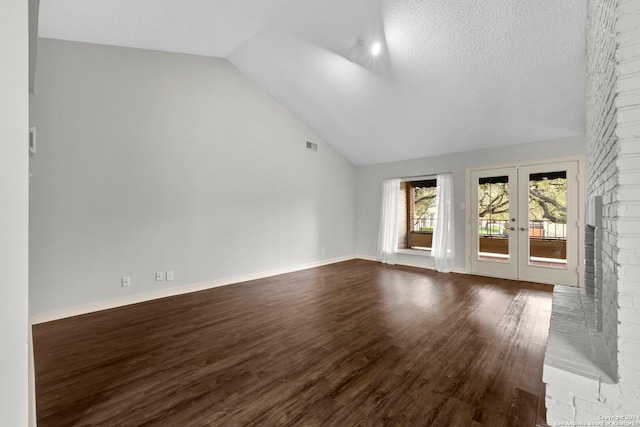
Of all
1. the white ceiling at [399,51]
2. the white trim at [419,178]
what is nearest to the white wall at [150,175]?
the white ceiling at [399,51]

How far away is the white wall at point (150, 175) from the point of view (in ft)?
10.2

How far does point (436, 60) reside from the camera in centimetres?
363

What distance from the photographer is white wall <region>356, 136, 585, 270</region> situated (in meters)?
4.63

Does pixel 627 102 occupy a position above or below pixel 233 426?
above

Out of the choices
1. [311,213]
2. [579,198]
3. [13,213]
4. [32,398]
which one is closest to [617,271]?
[13,213]

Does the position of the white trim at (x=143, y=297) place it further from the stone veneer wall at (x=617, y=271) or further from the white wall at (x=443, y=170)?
the stone veneer wall at (x=617, y=271)

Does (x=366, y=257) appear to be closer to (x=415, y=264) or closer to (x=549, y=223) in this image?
(x=415, y=264)

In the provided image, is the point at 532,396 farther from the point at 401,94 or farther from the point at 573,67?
the point at 401,94

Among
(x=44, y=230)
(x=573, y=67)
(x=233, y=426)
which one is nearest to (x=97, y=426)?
(x=233, y=426)

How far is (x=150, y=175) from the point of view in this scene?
3783mm

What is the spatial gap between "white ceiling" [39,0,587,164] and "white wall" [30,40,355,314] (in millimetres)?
393

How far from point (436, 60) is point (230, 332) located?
4108 millimetres

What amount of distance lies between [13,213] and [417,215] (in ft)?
24.0

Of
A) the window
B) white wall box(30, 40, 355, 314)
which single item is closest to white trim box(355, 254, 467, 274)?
the window
